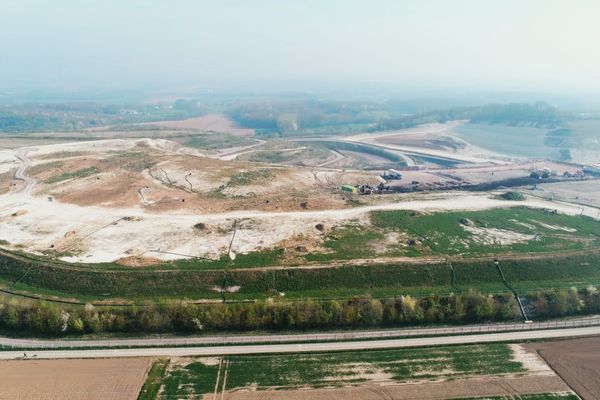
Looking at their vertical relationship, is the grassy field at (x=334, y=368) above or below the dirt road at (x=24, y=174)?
below

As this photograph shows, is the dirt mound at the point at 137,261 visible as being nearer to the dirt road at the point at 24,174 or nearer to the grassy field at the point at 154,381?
the grassy field at the point at 154,381

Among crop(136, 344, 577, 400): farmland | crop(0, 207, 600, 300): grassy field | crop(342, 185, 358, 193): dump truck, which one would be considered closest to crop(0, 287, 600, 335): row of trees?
crop(0, 207, 600, 300): grassy field

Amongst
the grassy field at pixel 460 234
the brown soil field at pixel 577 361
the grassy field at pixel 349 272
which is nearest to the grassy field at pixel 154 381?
the grassy field at pixel 349 272

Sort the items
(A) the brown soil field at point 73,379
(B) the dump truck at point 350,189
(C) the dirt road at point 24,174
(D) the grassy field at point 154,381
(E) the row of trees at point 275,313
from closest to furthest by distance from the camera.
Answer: (A) the brown soil field at point 73,379 → (D) the grassy field at point 154,381 → (E) the row of trees at point 275,313 → (C) the dirt road at point 24,174 → (B) the dump truck at point 350,189

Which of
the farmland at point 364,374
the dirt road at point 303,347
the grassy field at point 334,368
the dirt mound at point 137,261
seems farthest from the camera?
the dirt mound at point 137,261

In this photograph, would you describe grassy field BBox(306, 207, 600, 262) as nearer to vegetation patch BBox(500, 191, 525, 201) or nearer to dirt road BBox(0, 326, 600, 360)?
vegetation patch BBox(500, 191, 525, 201)

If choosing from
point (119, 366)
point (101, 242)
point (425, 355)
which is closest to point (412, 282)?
point (425, 355)

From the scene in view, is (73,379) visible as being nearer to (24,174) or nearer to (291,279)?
(291,279)
